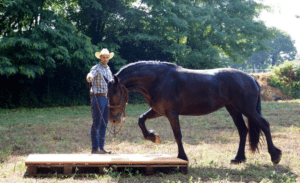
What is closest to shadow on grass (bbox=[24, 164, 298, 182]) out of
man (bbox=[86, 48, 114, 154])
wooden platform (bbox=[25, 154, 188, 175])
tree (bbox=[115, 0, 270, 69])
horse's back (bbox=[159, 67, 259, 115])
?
wooden platform (bbox=[25, 154, 188, 175])

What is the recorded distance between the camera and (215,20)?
899 inches

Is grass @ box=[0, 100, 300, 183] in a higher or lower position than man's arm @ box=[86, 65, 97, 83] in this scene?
lower

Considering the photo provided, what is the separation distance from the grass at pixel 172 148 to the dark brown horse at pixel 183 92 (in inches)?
20.5

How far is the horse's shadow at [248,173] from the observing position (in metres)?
4.84

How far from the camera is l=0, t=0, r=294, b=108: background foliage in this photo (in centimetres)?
1582

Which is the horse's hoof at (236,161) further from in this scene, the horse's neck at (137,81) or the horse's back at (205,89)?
the horse's neck at (137,81)

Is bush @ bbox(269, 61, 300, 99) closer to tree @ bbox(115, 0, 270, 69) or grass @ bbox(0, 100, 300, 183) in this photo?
tree @ bbox(115, 0, 270, 69)

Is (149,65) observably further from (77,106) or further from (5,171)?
(77,106)

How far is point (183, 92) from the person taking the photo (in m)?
5.48

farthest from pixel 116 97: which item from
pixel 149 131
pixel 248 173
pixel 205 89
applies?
pixel 248 173

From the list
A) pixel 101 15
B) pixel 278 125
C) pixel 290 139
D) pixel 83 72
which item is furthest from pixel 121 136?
pixel 101 15

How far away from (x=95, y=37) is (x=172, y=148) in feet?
48.2

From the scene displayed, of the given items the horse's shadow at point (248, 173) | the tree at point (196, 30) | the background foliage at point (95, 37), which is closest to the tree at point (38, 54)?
the background foliage at point (95, 37)

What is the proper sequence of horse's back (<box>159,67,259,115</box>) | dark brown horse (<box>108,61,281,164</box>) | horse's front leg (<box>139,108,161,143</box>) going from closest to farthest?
1. dark brown horse (<box>108,61,281,164</box>)
2. horse's back (<box>159,67,259,115</box>)
3. horse's front leg (<box>139,108,161,143</box>)
